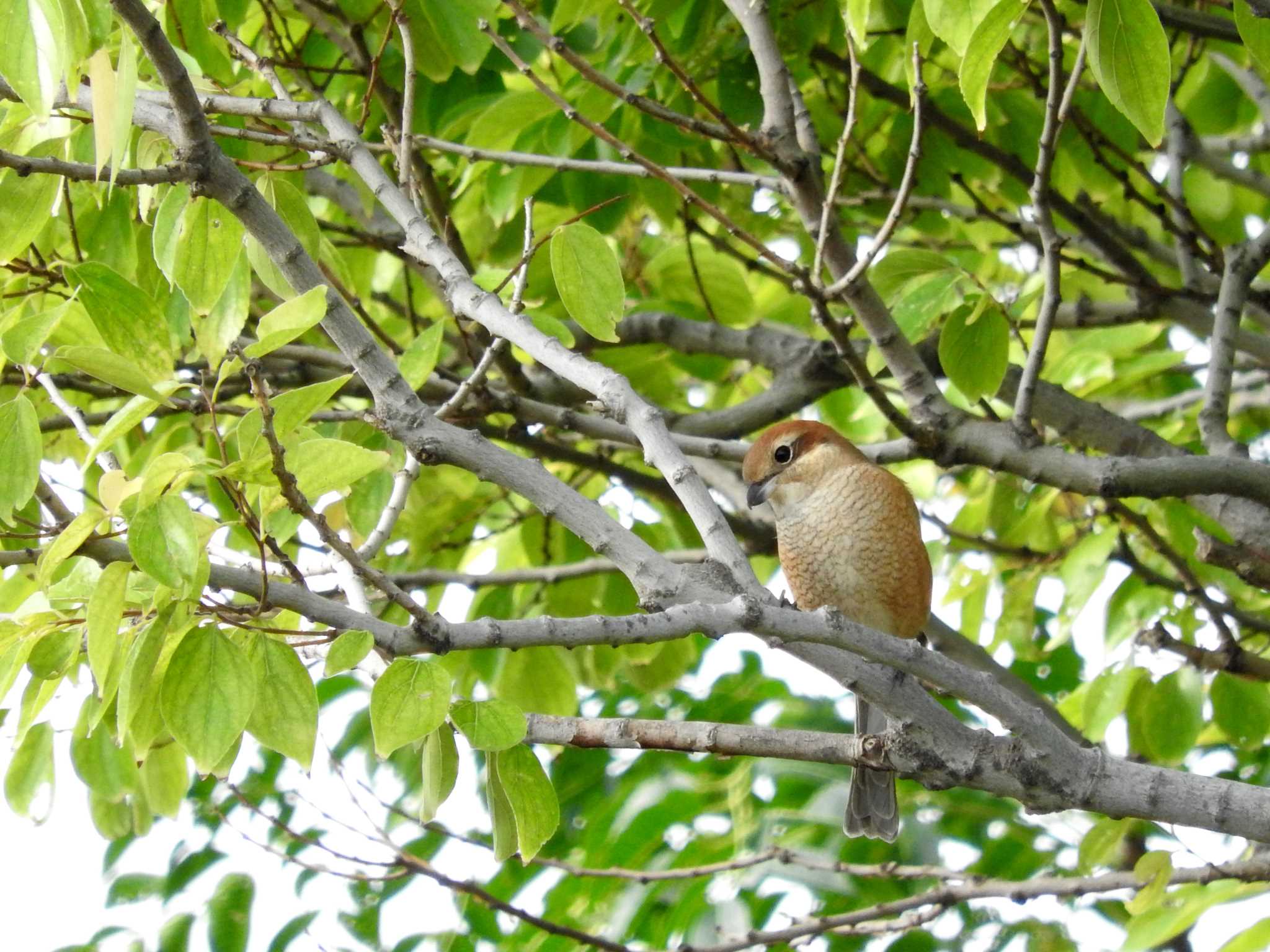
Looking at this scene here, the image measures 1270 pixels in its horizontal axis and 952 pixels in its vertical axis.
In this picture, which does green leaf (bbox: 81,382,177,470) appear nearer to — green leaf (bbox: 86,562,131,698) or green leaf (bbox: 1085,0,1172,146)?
green leaf (bbox: 86,562,131,698)

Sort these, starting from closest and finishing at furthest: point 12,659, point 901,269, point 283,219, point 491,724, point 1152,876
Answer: point 12,659 → point 491,724 → point 283,219 → point 1152,876 → point 901,269

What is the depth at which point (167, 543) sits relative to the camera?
6.19 feet

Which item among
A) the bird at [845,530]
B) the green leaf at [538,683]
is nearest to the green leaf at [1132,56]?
the bird at [845,530]

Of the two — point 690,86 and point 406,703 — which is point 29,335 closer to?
point 406,703

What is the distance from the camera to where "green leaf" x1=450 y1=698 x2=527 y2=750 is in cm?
222

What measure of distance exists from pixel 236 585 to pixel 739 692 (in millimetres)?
2889

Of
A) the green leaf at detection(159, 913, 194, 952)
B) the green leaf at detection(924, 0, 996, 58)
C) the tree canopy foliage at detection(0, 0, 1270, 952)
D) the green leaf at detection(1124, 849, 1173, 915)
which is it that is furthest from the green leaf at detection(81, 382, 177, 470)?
the green leaf at detection(159, 913, 194, 952)

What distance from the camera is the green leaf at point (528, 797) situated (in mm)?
2352

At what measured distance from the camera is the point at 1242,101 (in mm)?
5184

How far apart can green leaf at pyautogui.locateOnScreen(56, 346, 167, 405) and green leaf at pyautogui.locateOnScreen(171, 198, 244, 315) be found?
651 mm

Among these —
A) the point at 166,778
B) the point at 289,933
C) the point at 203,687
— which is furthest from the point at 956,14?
the point at 289,933

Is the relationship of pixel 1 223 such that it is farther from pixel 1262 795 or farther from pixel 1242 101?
pixel 1242 101

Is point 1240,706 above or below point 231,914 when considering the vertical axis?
above

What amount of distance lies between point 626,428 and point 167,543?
2.01 meters
